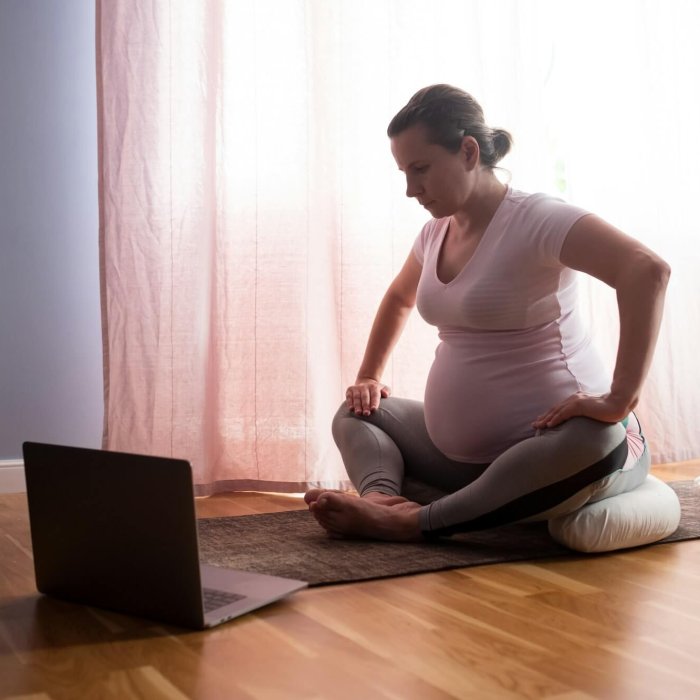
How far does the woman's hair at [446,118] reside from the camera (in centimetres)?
189

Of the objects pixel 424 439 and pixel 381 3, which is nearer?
pixel 424 439

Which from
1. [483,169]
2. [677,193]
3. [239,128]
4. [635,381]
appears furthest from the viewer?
[677,193]

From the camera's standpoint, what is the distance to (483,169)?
1.96m

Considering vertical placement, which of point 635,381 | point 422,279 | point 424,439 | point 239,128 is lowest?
point 424,439

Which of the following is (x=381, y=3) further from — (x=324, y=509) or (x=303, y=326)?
(x=324, y=509)

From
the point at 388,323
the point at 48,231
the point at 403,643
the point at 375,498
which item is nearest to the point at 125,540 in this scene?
the point at 403,643

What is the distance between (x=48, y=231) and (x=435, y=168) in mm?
1136

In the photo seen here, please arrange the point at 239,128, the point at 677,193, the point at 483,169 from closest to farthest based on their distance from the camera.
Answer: the point at 483,169 < the point at 239,128 < the point at 677,193

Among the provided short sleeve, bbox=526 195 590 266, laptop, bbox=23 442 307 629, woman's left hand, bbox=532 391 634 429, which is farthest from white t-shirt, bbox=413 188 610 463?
laptop, bbox=23 442 307 629

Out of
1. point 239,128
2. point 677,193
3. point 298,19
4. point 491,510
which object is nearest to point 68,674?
point 491,510

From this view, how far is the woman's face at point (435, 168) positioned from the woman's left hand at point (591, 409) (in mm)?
453

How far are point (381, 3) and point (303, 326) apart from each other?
0.85m

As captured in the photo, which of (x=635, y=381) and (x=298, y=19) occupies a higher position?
(x=298, y=19)

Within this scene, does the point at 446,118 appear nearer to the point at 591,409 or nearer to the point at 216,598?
the point at 591,409
